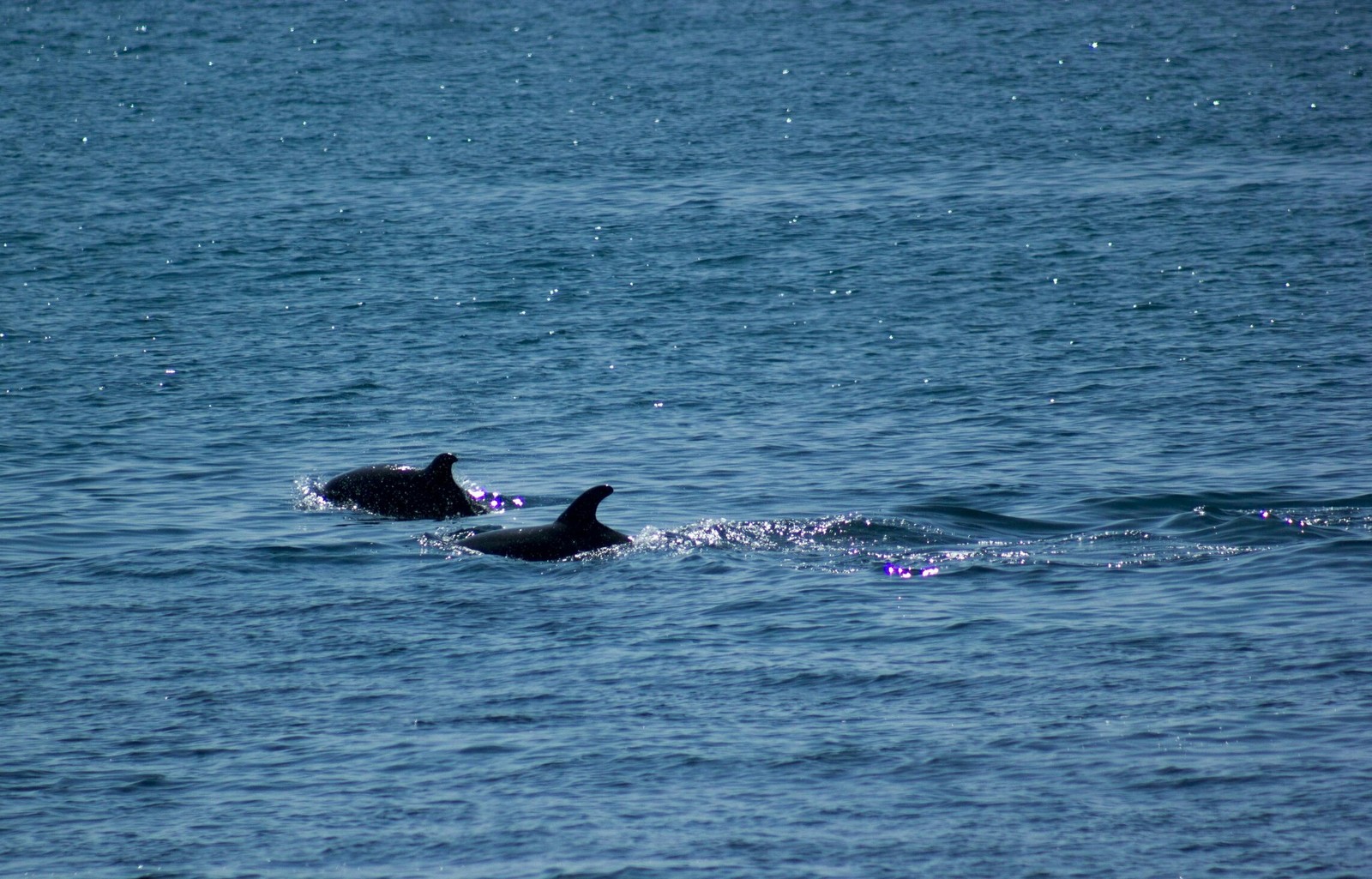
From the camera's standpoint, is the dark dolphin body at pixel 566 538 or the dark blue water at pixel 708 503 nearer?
the dark blue water at pixel 708 503

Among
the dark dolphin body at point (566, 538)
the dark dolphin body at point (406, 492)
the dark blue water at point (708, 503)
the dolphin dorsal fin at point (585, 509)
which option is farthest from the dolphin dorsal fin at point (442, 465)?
the dolphin dorsal fin at point (585, 509)

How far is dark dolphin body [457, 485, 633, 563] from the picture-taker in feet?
50.1

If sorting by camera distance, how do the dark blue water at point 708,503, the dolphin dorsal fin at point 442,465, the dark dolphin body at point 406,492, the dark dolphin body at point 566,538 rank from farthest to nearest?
the dark dolphin body at point 406,492 → the dolphin dorsal fin at point 442,465 → the dark dolphin body at point 566,538 → the dark blue water at point 708,503

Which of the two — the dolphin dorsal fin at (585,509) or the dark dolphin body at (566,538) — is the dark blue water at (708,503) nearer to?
the dark dolphin body at (566,538)

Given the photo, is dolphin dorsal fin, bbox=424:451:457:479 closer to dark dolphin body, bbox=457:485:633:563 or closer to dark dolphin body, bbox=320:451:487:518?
dark dolphin body, bbox=320:451:487:518

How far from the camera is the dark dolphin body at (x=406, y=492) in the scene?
56.3 feet

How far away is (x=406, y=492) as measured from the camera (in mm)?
17312

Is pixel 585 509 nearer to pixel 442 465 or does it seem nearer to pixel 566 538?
pixel 566 538

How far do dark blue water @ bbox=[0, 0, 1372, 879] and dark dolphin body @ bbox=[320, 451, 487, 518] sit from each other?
417 mm

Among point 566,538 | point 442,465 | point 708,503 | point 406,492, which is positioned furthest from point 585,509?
point 406,492

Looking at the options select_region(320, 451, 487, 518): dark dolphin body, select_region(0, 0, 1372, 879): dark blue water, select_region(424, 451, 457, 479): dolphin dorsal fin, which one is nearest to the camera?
select_region(0, 0, 1372, 879): dark blue water

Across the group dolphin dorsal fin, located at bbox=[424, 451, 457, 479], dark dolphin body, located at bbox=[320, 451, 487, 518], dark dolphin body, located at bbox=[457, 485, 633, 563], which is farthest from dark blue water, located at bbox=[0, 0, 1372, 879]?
dolphin dorsal fin, located at bbox=[424, 451, 457, 479]

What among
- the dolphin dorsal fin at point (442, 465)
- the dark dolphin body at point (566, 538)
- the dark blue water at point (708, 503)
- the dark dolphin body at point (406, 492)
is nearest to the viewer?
the dark blue water at point (708, 503)

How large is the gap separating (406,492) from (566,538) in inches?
Answer: 104
